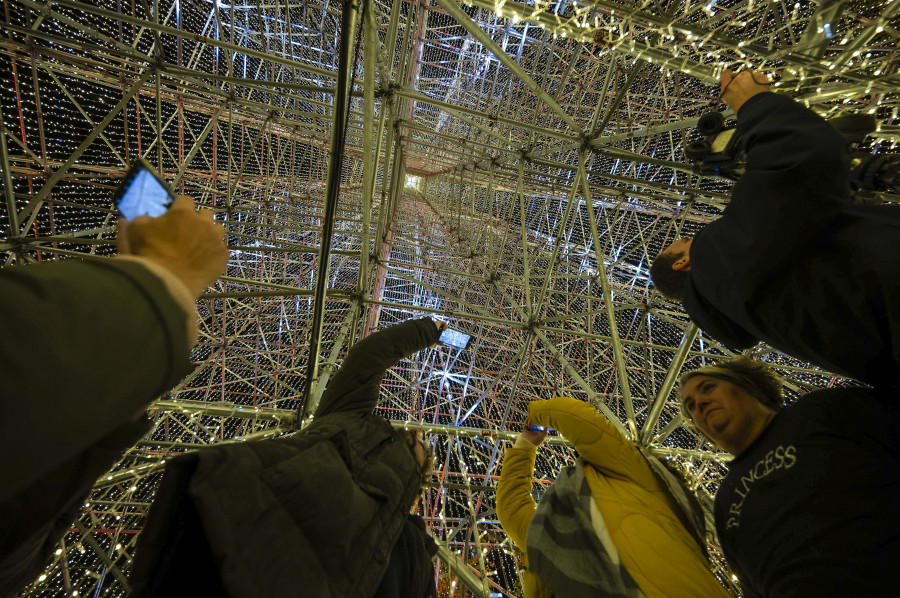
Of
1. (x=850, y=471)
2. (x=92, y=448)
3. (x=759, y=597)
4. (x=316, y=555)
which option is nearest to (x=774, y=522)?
(x=850, y=471)

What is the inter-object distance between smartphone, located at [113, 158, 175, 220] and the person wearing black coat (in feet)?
4.91

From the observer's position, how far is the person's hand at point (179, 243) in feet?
2.33

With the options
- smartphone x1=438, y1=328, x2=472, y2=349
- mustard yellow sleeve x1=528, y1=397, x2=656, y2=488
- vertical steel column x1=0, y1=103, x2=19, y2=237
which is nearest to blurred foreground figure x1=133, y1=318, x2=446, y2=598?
mustard yellow sleeve x1=528, y1=397, x2=656, y2=488

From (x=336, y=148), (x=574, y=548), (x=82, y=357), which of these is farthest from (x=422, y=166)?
(x=82, y=357)

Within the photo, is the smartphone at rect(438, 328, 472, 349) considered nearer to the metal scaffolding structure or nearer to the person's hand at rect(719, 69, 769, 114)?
the metal scaffolding structure

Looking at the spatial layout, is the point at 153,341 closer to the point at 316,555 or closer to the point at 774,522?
the point at 316,555

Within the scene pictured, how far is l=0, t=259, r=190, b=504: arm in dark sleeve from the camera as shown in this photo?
0.40 m

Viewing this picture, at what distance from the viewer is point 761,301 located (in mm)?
994

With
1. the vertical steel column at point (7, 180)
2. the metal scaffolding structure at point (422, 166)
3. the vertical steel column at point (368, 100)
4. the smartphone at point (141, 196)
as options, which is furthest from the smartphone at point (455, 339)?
the vertical steel column at point (7, 180)

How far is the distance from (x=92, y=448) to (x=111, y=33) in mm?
10877

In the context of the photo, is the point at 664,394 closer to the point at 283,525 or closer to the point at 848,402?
the point at 848,402

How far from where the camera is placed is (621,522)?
121 centimetres

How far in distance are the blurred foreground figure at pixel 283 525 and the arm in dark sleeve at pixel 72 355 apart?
0.99ft

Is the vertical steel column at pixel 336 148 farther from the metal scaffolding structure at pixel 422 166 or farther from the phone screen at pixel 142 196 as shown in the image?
the phone screen at pixel 142 196
